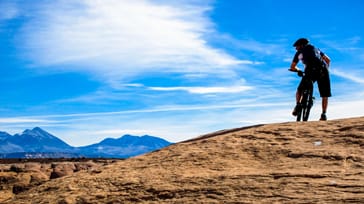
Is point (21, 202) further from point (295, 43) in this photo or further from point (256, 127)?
point (295, 43)

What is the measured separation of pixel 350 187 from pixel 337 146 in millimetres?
1373

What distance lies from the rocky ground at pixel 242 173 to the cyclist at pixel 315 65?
1646 mm

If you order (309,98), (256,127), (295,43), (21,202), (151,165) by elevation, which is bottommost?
(21,202)

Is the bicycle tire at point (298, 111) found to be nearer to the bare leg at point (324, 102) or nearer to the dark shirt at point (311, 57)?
the bare leg at point (324, 102)

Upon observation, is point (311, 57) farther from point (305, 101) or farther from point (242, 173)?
point (242, 173)

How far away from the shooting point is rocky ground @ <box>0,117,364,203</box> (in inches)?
254

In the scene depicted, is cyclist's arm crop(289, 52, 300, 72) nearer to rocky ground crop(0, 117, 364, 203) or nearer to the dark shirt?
the dark shirt

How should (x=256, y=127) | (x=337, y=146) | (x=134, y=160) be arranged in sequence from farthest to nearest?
(x=256, y=127) < (x=134, y=160) < (x=337, y=146)

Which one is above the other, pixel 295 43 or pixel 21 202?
pixel 295 43

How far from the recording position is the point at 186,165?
7.71 metres

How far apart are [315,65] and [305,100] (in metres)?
0.81

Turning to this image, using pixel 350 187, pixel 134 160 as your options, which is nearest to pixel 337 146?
pixel 350 187

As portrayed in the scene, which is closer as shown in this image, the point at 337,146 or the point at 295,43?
the point at 337,146

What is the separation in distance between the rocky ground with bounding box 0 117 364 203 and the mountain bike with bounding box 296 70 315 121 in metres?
1.83
